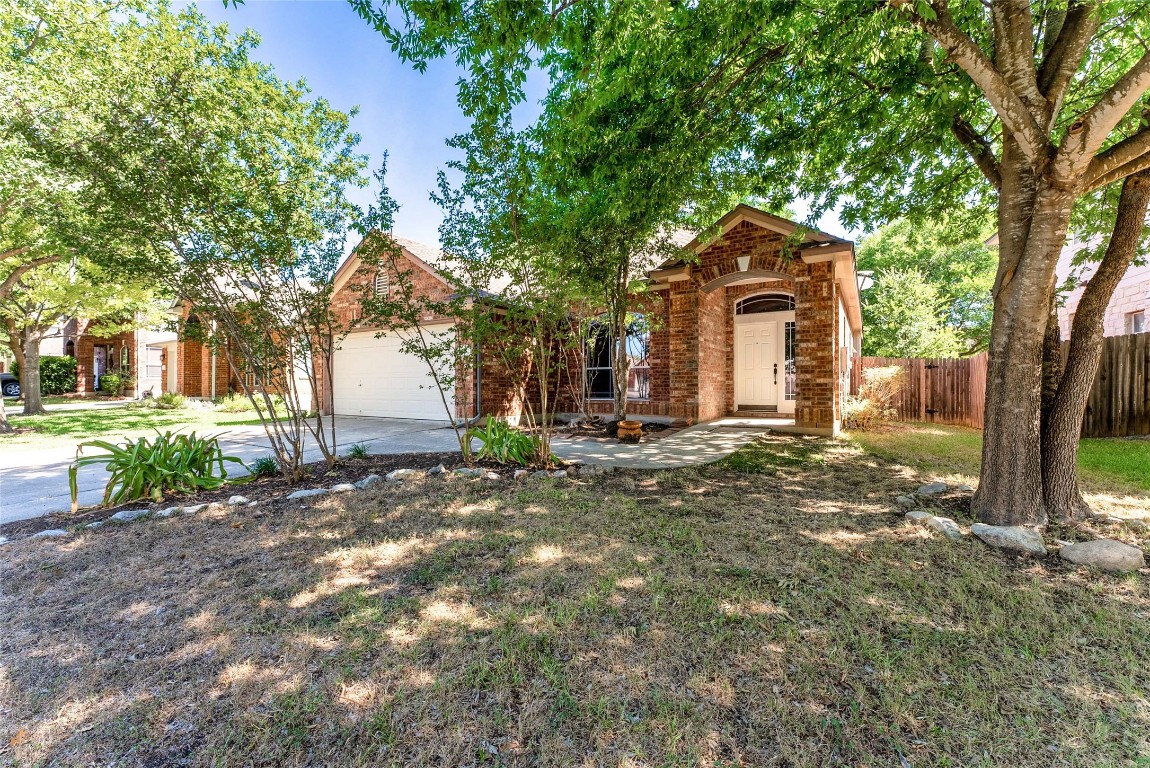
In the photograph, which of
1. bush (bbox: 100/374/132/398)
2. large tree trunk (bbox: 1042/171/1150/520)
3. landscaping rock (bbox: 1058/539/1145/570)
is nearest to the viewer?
landscaping rock (bbox: 1058/539/1145/570)

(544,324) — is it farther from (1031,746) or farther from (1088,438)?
(1088,438)

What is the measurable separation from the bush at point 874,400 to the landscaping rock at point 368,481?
9.32 metres

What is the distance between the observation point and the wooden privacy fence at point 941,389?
36.0ft

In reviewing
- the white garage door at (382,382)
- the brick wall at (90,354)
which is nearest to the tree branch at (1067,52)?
the white garage door at (382,382)

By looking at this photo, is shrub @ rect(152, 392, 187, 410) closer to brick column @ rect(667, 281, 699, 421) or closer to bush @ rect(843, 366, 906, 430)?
brick column @ rect(667, 281, 699, 421)

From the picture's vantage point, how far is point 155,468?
4758 millimetres

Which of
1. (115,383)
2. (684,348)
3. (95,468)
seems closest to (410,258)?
(684,348)

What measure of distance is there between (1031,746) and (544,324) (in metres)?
5.13

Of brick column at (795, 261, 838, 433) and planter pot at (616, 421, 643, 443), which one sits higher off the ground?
brick column at (795, 261, 838, 433)

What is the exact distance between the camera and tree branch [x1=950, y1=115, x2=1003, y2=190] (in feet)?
14.1

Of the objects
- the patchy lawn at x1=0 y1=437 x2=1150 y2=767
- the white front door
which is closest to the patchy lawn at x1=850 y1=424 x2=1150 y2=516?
the white front door

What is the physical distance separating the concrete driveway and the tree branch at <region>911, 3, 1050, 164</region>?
23.8 feet

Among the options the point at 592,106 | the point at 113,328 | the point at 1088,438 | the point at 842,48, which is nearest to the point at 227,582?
the point at 592,106

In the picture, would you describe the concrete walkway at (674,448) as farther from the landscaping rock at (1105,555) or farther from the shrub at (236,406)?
the shrub at (236,406)
